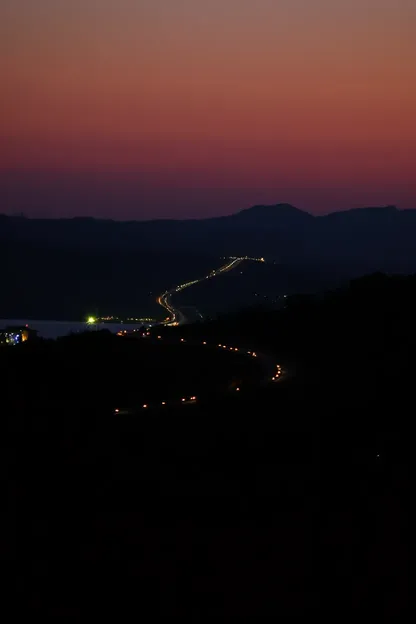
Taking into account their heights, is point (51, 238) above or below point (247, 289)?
above

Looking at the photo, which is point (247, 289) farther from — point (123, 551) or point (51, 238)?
point (123, 551)

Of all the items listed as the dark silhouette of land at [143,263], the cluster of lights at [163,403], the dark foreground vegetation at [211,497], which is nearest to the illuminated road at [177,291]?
the dark silhouette of land at [143,263]

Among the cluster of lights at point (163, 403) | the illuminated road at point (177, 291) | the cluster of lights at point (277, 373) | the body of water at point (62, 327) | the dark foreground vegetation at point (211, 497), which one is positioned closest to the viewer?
the dark foreground vegetation at point (211, 497)

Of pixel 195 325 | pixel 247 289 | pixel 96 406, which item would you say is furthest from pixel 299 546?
pixel 247 289

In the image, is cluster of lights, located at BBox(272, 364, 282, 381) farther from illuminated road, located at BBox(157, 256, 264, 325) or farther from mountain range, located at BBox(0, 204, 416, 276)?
mountain range, located at BBox(0, 204, 416, 276)

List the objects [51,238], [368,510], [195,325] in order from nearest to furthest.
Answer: [368,510]
[195,325]
[51,238]

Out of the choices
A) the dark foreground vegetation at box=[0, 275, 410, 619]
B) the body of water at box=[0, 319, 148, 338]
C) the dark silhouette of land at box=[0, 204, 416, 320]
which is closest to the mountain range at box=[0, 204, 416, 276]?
the dark silhouette of land at box=[0, 204, 416, 320]

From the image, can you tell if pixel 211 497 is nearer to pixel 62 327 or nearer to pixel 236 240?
pixel 62 327

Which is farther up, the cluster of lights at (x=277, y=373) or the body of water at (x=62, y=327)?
the body of water at (x=62, y=327)

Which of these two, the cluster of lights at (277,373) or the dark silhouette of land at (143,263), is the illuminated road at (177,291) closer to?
the dark silhouette of land at (143,263)
